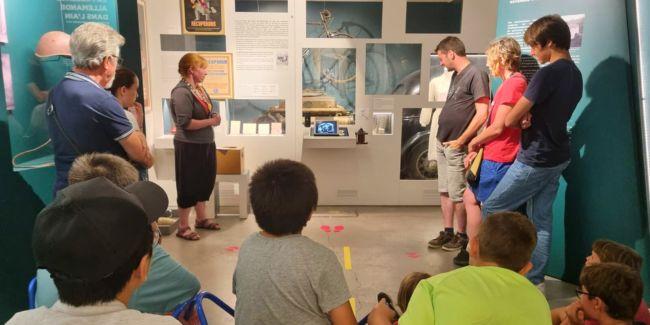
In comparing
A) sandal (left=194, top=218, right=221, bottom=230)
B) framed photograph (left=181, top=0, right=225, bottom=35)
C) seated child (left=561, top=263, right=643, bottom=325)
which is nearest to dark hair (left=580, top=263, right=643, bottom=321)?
seated child (left=561, top=263, right=643, bottom=325)

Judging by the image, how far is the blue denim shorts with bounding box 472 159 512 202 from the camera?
3.08 m

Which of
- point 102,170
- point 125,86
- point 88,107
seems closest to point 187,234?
point 125,86

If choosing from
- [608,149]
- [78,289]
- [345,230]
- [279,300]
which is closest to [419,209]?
[345,230]

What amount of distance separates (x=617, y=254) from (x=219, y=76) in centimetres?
394

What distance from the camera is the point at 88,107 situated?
225cm

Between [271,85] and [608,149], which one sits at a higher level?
[271,85]

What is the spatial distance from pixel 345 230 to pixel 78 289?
3661 millimetres

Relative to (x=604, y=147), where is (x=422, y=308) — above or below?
below

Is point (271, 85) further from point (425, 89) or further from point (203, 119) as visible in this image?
point (425, 89)

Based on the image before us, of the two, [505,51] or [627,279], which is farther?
[505,51]

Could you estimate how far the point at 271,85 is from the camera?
16.4 feet

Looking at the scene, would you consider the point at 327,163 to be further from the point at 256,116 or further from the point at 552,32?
the point at 552,32

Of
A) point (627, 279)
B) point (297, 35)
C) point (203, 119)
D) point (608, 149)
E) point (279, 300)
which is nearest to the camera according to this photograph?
point (279, 300)

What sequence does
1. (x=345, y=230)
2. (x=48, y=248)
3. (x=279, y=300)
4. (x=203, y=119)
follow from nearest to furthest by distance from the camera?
(x=48, y=248) < (x=279, y=300) < (x=203, y=119) < (x=345, y=230)
